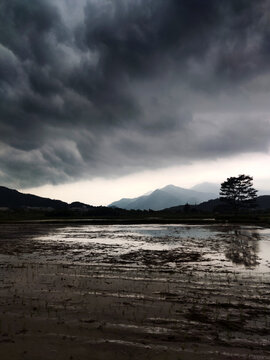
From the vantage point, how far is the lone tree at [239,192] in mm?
117113

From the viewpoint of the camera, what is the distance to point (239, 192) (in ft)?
391

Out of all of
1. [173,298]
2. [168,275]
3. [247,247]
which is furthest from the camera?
[247,247]

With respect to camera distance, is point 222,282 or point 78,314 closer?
point 78,314

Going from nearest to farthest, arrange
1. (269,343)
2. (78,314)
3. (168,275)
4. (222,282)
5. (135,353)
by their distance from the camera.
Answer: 1. (135,353)
2. (269,343)
3. (78,314)
4. (222,282)
5. (168,275)

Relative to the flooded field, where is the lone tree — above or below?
above

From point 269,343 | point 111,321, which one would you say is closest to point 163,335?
point 111,321

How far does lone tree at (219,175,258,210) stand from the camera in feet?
384

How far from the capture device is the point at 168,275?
47.4 feet

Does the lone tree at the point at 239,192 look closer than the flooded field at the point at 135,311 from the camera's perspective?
No

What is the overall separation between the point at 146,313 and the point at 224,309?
8.94 ft

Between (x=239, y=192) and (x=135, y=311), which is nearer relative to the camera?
(x=135, y=311)

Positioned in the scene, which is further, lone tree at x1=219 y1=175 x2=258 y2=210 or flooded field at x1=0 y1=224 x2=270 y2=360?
lone tree at x1=219 y1=175 x2=258 y2=210

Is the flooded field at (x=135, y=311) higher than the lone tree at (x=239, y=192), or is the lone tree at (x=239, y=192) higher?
the lone tree at (x=239, y=192)

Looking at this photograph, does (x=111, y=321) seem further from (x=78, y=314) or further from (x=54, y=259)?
(x=54, y=259)
